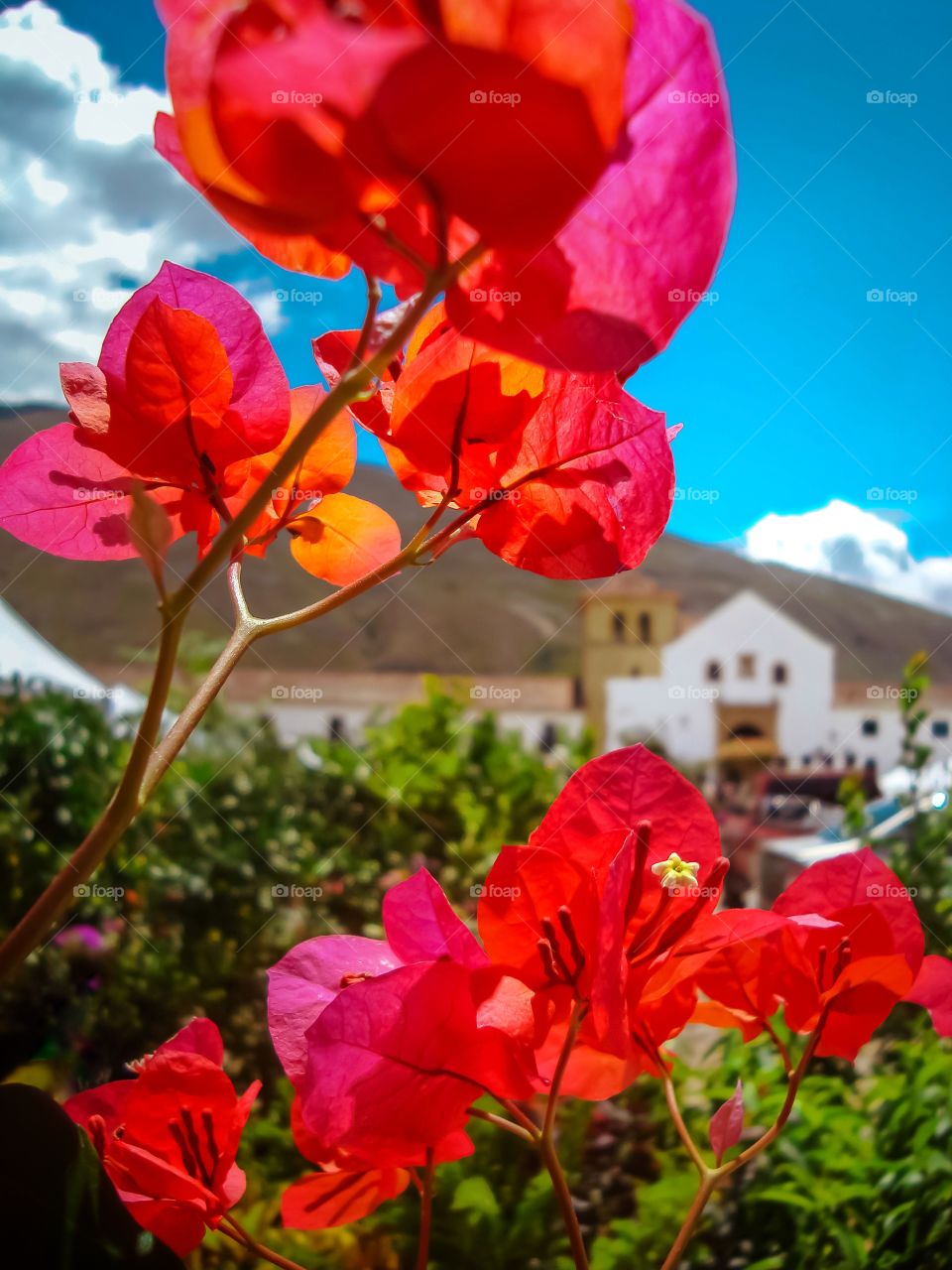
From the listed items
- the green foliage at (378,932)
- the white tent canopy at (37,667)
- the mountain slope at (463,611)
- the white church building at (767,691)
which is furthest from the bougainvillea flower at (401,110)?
the white church building at (767,691)

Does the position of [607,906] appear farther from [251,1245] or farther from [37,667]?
[37,667]

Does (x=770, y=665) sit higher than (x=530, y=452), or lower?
higher

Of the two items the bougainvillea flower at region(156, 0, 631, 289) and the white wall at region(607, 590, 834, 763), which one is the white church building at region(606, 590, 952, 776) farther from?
the bougainvillea flower at region(156, 0, 631, 289)

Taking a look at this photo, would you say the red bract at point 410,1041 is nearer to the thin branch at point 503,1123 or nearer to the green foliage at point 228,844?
the thin branch at point 503,1123

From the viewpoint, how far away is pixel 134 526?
0.13m

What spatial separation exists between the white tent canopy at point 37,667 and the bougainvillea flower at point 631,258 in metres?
1.15

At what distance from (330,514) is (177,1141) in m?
0.13

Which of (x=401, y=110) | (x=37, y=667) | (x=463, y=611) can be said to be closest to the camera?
(x=401, y=110)

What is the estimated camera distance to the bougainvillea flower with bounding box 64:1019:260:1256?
17cm

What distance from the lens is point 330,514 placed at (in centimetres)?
22

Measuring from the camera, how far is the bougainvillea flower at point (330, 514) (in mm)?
215

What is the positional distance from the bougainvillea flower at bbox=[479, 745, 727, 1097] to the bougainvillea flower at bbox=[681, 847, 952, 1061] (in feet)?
0.05

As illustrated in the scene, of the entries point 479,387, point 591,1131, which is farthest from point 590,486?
point 591,1131

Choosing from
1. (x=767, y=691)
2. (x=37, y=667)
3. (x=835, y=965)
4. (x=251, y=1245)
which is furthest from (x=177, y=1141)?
(x=767, y=691)
